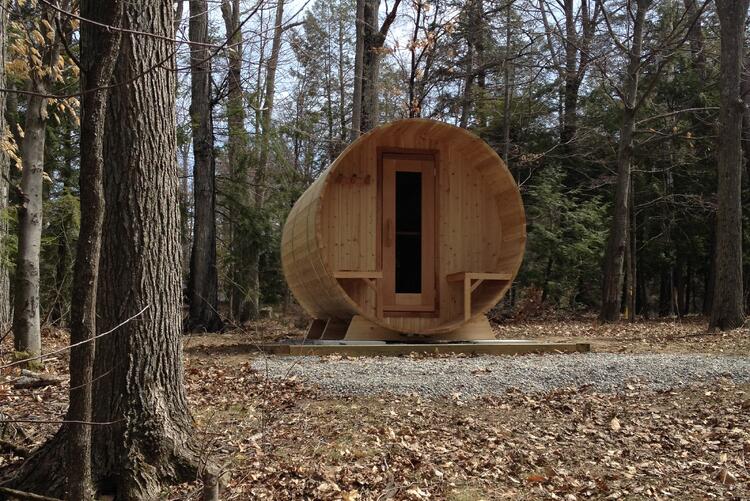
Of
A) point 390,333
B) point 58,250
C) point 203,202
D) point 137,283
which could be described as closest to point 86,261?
point 137,283

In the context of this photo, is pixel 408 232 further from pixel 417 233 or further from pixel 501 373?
pixel 501 373

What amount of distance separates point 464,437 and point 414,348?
392cm

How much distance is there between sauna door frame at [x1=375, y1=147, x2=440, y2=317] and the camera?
34.7 ft

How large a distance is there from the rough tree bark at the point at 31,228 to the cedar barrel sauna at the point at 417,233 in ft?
11.7

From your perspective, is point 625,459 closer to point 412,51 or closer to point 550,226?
point 550,226

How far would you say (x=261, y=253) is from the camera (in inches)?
695

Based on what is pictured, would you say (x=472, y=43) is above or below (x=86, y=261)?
above

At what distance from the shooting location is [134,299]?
404 cm

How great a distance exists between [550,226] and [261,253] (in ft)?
27.5

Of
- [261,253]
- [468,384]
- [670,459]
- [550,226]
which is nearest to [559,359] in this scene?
[468,384]

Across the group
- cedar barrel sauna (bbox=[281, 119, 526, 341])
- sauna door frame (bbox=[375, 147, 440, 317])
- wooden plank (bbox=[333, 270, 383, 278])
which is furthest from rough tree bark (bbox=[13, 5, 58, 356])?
sauna door frame (bbox=[375, 147, 440, 317])

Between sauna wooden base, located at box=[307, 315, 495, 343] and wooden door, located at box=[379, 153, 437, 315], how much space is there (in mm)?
601

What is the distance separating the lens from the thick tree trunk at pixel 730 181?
37.3 feet

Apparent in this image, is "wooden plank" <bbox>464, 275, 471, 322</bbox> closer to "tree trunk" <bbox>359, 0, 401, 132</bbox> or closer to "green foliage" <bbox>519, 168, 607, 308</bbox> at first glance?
"tree trunk" <bbox>359, 0, 401, 132</bbox>
